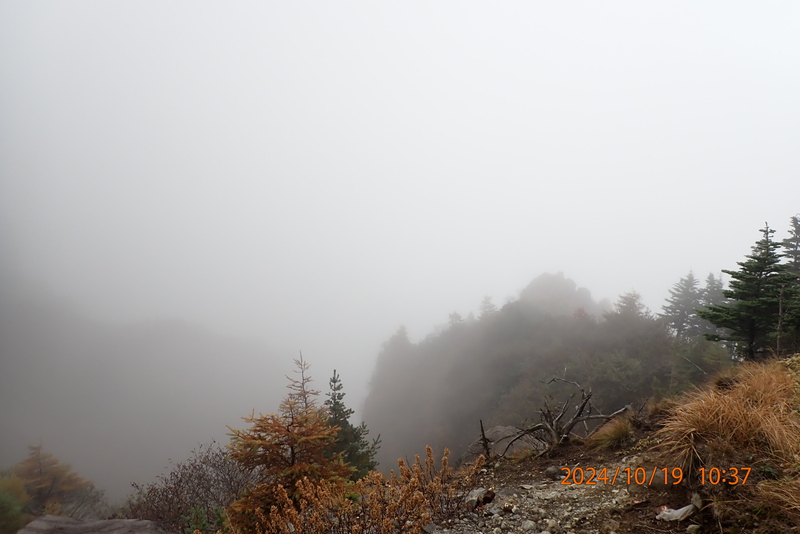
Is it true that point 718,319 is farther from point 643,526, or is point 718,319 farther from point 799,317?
point 643,526

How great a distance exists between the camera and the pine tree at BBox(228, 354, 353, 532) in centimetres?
549

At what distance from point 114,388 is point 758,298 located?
13041 centimetres

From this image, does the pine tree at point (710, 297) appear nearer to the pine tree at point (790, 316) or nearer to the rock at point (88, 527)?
the pine tree at point (790, 316)

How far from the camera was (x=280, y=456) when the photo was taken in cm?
607

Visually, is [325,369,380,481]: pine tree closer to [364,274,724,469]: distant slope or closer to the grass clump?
[364,274,724,469]: distant slope

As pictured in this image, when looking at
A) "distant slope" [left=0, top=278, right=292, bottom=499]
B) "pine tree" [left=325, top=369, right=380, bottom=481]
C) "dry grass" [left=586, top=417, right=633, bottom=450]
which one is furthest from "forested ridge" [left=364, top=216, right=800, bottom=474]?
"distant slope" [left=0, top=278, right=292, bottom=499]

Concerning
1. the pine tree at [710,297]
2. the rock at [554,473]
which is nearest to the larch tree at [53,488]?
the rock at [554,473]

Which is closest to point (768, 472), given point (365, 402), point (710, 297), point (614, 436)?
point (614, 436)

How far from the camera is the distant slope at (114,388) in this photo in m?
70.1

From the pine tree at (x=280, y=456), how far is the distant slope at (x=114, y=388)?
68850mm

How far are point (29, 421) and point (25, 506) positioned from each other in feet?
278

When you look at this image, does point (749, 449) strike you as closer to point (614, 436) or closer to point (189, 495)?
point (614, 436)

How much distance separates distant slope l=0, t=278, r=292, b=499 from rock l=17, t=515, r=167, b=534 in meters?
58.4

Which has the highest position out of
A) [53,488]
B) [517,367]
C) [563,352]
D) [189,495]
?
[563,352]
